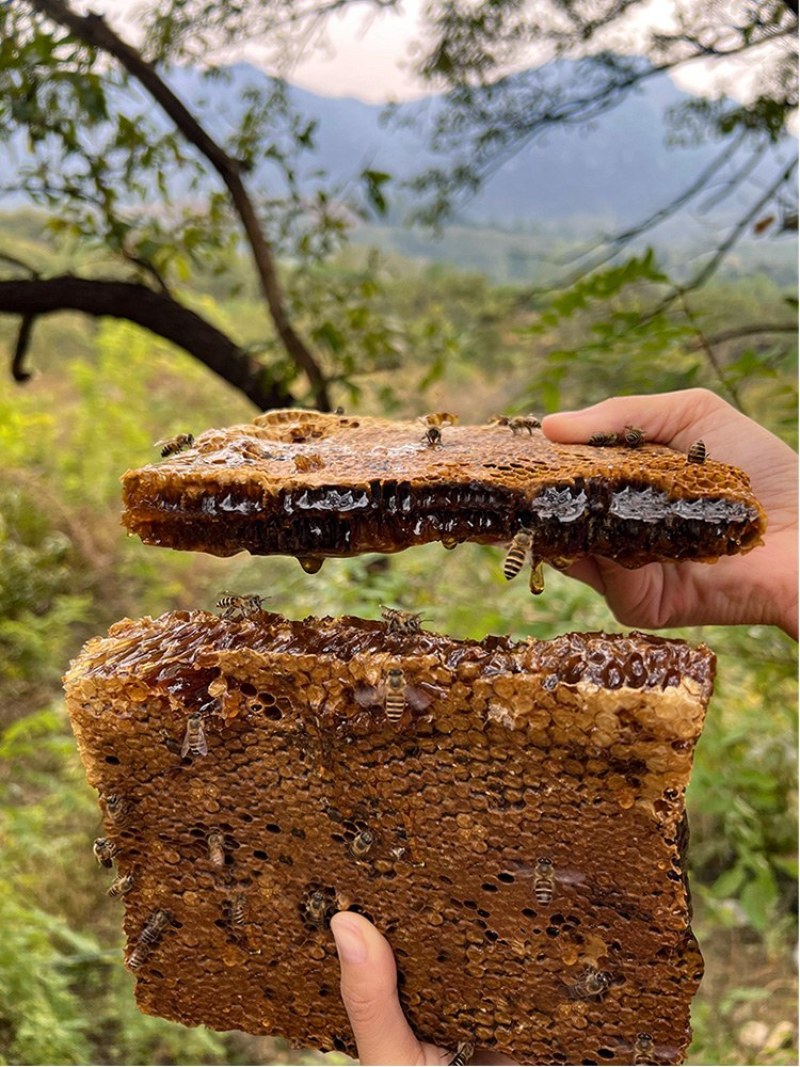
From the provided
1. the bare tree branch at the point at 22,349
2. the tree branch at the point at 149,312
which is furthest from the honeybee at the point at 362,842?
the bare tree branch at the point at 22,349

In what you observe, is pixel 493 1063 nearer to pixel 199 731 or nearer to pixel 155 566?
pixel 199 731

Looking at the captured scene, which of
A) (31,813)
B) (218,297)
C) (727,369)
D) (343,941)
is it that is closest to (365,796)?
(343,941)

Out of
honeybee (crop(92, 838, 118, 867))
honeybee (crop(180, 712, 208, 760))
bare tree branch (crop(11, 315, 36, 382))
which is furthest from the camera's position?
bare tree branch (crop(11, 315, 36, 382))


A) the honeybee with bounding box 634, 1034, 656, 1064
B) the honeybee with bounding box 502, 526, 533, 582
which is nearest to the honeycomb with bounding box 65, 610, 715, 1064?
the honeybee with bounding box 634, 1034, 656, 1064

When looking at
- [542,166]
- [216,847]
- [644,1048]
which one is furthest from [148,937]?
[542,166]

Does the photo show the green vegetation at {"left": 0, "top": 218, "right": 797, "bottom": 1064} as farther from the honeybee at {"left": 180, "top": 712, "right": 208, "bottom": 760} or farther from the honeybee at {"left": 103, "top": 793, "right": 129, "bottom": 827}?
the honeybee at {"left": 103, "top": 793, "right": 129, "bottom": 827}

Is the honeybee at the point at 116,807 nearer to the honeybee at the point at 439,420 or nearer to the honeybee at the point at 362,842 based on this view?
the honeybee at the point at 362,842

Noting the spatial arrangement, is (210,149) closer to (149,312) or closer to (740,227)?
(149,312)
